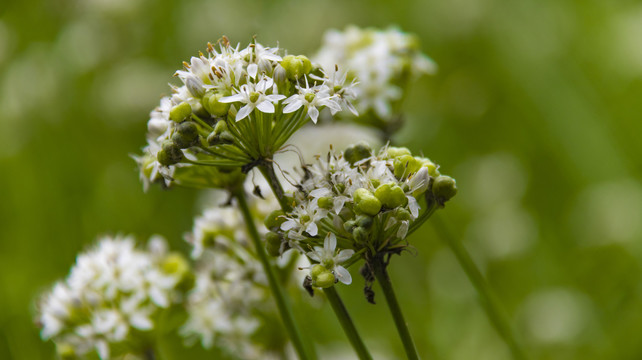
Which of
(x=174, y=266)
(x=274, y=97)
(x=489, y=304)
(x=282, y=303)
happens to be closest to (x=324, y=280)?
(x=282, y=303)

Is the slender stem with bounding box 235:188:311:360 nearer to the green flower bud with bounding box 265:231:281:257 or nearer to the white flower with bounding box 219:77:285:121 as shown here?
the green flower bud with bounding box 265:231:281:257

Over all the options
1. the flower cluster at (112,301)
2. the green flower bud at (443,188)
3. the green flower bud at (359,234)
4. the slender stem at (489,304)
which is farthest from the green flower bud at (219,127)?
the slender stem at (489,304)

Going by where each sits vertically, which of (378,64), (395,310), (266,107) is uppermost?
(378,64)

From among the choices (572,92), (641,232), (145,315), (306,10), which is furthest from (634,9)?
(145,315)

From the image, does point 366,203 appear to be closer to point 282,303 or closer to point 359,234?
point 359,234

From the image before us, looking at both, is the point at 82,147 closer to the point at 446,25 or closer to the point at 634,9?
the point at 446,25

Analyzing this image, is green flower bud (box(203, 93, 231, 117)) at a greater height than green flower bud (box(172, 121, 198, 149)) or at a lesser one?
greater

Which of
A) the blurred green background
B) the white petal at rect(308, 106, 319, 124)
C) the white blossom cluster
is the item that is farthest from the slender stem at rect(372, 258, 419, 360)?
the blurred green background
